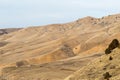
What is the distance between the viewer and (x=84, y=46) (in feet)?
415

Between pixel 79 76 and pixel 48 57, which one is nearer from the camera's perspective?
pixel 79 76

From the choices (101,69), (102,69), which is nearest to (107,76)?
(102,69)

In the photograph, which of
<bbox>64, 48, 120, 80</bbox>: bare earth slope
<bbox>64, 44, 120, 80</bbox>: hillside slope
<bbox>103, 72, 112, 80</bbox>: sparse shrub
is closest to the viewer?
<bbox>103, 72, 112, 80</bbox>: sparse shrub

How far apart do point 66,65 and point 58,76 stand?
15149 millimetres

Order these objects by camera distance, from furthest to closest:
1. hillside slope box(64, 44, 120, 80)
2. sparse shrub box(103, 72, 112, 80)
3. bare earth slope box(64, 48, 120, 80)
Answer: bare earth slope box(64, 48, 120, 80) < hillside slope box(64, 44, 120, 80) < sparse shrub box(103, 72, 112, 80)

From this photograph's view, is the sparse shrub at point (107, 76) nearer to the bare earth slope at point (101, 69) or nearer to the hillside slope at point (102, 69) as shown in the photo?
the hillside slope at point (102, 69)

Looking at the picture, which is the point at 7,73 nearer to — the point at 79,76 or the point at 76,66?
the point at 76,66

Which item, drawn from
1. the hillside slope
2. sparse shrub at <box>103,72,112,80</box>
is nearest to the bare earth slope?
the hillside slope

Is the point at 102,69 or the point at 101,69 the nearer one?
the point at 102,69

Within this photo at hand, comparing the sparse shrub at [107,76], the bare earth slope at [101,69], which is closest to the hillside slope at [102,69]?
the bare earth slope at [101,69]

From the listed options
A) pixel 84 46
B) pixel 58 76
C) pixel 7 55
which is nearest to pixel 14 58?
pixel 7 55

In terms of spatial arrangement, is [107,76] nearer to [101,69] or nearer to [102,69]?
[102,69]

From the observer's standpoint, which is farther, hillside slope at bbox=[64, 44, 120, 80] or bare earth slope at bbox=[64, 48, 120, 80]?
bare earth slope at bbox=[64, 48, 120, 80]

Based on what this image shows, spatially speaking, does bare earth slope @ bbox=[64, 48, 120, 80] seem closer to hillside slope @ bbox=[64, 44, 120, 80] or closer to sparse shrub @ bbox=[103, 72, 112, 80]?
hillside slope @ bbox=[64, 44, 120, 80]
